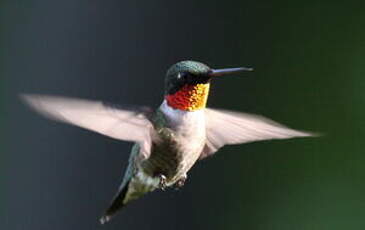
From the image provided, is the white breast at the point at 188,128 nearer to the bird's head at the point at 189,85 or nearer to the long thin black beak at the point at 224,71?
the bird's head at the point at 189,85

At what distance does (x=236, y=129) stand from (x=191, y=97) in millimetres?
179

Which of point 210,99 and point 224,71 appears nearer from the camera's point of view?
point 224,71

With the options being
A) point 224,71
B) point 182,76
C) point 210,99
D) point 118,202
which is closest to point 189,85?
point 182,76

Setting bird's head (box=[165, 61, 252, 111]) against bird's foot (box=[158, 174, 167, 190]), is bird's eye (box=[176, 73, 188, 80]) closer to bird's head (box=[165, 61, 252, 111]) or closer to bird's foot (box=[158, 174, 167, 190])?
bird's head (box=[165, 61, 252, 111])

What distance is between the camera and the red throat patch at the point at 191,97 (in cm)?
139

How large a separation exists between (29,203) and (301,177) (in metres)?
1.27

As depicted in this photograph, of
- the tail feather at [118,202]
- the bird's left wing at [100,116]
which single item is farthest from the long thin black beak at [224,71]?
the tail feather at [118,202]

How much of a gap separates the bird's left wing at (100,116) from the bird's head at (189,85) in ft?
0.36

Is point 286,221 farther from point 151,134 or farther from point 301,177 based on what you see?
point 151,134

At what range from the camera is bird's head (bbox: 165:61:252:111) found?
1.35 m

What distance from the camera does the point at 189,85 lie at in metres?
1.39

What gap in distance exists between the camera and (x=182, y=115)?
4.73ft

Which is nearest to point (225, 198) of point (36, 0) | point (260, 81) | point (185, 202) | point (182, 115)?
point (185, 202)

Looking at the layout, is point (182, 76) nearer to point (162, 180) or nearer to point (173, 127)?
point (173, 127)
